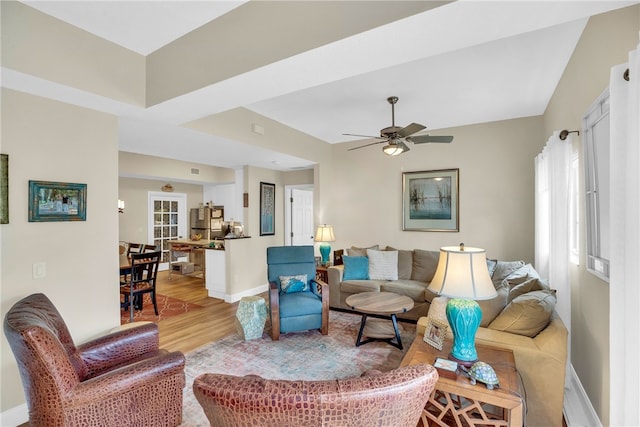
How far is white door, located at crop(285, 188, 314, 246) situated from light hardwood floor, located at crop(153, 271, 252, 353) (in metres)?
2.09

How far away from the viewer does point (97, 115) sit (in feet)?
8.59

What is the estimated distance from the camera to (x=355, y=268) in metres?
4.54

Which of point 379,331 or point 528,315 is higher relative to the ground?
point 528,315

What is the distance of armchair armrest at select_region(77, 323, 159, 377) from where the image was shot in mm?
1972

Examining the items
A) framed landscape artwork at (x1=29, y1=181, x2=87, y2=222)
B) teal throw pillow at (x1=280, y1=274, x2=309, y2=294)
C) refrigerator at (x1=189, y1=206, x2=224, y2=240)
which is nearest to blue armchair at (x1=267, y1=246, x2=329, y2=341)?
teal throw pillow at (x1=280, y1=274, x2=309, y2=294)

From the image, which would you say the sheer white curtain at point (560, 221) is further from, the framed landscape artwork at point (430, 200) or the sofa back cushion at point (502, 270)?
the framed landscape artwork at point (430, 200)

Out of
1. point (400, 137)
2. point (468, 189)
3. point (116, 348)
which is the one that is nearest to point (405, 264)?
point (468, 189)

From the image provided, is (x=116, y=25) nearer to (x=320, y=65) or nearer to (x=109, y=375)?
(x=320, y=65)

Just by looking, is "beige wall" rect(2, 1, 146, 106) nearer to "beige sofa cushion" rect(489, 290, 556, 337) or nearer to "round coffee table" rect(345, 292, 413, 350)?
"round coffee table" rect(345, 292, 413, 350)

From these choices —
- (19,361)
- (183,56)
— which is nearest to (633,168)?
(183,56)

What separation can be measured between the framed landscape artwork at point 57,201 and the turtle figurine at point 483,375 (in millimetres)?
3167

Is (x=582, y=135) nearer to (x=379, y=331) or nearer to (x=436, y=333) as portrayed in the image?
(x=436, y=333)

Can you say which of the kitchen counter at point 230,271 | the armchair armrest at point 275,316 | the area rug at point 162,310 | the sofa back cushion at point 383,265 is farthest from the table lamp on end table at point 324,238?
the area rug at point 162,310

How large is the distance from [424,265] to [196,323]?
3.40m
